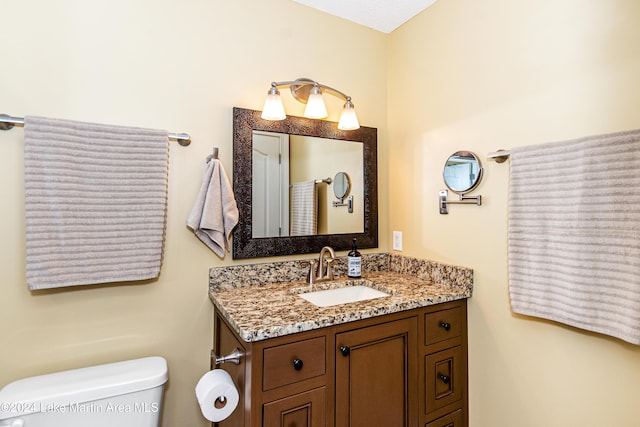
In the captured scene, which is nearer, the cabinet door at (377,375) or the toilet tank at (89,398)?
the toilet tank at (89,398)

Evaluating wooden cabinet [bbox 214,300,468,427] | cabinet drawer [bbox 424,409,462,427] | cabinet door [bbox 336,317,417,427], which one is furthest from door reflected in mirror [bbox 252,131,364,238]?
cabinet drawer [bbox 424,409,462,427]

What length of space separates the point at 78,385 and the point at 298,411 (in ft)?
2.47

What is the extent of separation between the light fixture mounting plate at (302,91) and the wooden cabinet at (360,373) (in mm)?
1164

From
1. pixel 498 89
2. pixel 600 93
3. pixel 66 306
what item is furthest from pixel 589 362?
pixel 66 306

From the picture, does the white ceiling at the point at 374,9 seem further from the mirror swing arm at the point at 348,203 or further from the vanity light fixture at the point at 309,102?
the mirror swing arm at the point at 348,203

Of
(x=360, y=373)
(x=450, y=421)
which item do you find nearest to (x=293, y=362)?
(x=360, y=373)

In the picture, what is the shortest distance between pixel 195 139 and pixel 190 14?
22.5 inches

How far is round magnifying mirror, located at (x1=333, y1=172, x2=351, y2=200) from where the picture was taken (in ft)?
6.07

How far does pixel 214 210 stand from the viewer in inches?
56.6

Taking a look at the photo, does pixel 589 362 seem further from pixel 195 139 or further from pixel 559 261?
pixel 195 139

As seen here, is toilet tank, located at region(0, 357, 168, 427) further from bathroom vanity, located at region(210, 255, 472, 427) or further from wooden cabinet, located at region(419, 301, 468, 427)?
wooden cabinet, located at region(419, 301, 468, 427)

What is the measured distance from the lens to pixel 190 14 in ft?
4.90

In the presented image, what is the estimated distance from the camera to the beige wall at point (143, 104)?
1.21 m

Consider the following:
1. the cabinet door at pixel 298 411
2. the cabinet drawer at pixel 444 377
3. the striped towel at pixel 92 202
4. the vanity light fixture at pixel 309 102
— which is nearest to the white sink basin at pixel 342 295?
the cabinet drawer at pixel 444 377
